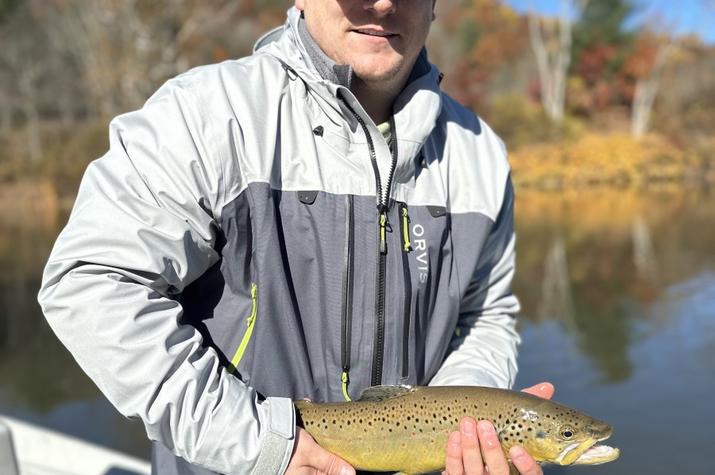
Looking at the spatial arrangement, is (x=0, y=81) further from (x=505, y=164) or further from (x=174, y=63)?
(x=505, y=164)

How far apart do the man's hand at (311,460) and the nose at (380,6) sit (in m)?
1.21

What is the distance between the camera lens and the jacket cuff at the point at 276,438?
5.79 feet

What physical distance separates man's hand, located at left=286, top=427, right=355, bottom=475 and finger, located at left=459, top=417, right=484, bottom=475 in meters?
0.32

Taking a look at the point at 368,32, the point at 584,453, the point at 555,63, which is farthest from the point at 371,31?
the point at 555,63

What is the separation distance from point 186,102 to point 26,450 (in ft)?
11.9

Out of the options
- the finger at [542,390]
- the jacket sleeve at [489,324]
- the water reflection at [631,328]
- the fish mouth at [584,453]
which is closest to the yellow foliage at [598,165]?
the water reflection at [631,328]

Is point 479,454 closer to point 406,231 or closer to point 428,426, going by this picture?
point 428,426

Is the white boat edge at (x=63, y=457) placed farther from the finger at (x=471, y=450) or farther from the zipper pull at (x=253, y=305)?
the finger at (x=471, y=450)

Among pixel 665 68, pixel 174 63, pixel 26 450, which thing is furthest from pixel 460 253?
pixel 665 68

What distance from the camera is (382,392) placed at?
2.06m

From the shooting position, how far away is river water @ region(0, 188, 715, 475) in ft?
19.1

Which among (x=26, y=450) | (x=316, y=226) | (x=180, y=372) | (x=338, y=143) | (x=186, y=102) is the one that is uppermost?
(x=186, y=102)

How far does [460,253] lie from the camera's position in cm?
224

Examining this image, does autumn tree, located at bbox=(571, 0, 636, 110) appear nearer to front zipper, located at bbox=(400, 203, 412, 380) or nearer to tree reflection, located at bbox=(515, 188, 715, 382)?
tree reflection, located at bbox=(515, 188, 715, 382)
